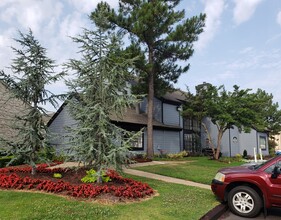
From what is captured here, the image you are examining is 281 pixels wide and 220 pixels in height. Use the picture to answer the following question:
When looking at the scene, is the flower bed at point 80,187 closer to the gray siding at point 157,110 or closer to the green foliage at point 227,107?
the green foliage at point 227,107

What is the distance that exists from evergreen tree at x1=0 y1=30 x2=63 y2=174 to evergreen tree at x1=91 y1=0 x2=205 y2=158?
8902 millimetres

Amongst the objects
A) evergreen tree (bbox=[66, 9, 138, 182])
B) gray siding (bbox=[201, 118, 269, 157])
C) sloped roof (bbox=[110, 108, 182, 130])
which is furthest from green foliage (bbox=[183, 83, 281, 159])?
evergreen tree (bbox=[66, 9, 138, 182])

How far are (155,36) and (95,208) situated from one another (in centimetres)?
1605

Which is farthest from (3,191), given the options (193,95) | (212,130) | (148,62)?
(212,130)

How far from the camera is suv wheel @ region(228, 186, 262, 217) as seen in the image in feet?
22.4

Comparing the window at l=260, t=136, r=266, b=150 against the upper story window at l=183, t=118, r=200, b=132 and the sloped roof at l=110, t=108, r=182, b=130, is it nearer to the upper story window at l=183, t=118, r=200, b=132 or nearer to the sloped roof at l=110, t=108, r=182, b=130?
the upper story window at l=183, t=118, r=200, b=132

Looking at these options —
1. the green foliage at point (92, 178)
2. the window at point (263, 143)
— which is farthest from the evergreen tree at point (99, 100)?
the window at point (263, 143)

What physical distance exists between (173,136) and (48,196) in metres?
20.5

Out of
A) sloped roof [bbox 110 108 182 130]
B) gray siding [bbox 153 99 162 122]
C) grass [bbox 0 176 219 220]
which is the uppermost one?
gray siding [bbox 153 99 162 122]

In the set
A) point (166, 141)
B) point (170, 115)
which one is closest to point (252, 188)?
point (166, 141)

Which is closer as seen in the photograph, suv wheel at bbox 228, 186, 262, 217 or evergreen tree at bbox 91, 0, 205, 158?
suv wheel at bbox 228, 186, 262, 217

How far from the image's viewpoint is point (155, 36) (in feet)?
66.7

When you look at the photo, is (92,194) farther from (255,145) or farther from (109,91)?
(255,145)

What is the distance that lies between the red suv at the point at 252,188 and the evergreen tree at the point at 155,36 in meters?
12.7
